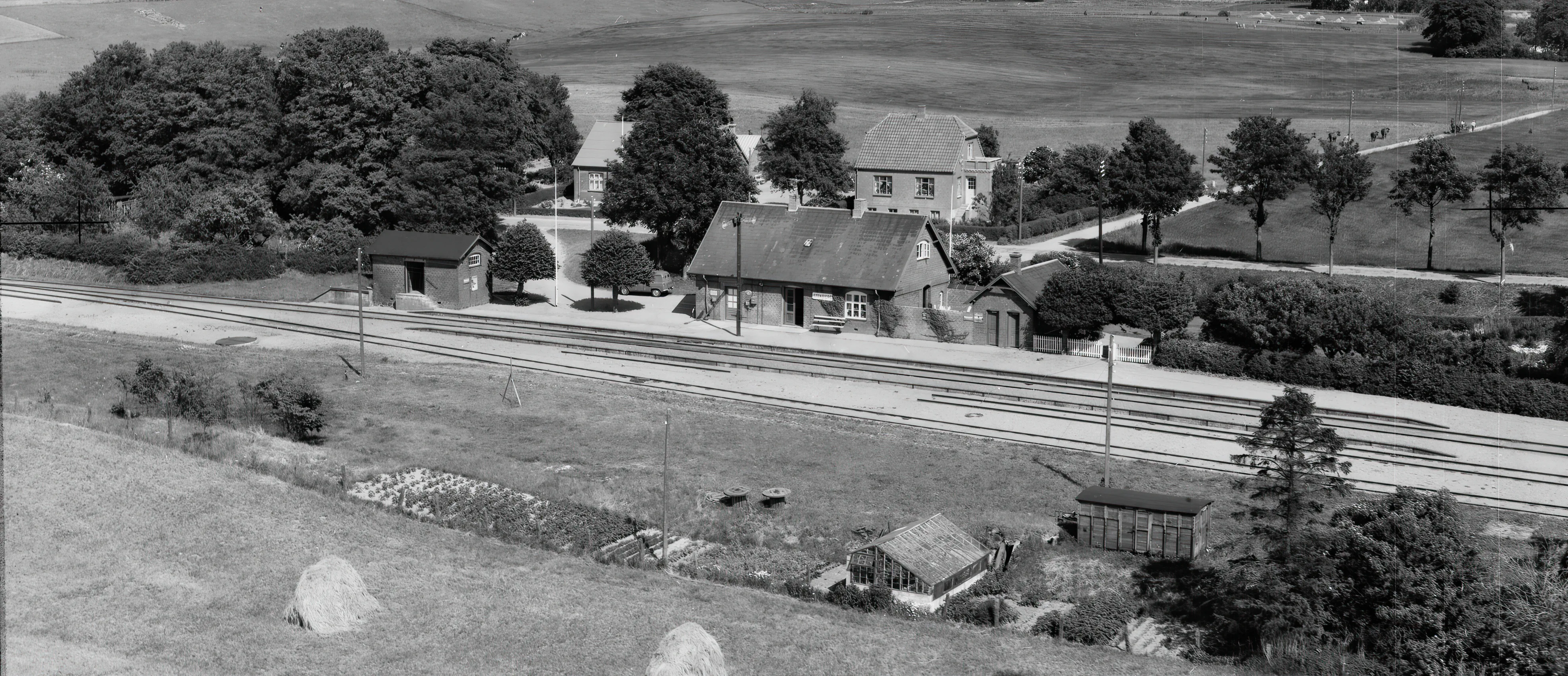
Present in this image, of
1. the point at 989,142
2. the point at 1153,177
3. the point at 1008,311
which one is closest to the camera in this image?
the point at 1008,311

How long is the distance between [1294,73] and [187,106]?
9038 cm

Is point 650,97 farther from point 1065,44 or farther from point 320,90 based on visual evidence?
point 1065,44

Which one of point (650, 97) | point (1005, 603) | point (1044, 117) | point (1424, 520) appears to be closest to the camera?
point (1424, 520)

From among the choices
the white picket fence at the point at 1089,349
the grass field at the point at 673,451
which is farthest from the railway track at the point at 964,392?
the white picket fence at the point at 1089,349

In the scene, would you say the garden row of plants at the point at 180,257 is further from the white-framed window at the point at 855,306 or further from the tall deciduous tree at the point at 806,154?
the white-framed window at the point at 855,306

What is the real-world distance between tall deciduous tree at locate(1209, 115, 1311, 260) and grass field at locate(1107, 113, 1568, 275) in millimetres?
2070

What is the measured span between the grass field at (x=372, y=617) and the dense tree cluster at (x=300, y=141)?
38.1 m

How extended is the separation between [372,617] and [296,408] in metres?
17.4

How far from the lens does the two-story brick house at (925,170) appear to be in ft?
267

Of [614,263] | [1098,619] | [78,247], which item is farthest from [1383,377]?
[78,247]

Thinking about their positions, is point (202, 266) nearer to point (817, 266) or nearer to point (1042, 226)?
point (817, 266)

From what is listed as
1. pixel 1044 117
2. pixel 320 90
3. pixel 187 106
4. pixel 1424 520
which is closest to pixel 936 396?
pixel 1424 520

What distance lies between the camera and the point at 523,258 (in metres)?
66.8

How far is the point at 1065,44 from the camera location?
14475 cm
